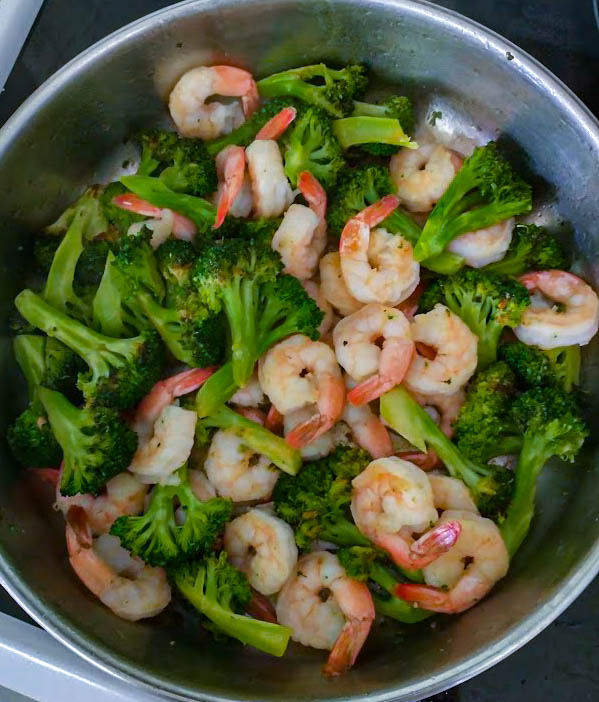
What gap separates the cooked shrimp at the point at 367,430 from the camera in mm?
1396

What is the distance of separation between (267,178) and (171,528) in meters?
0.65

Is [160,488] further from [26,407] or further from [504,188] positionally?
[504,188]

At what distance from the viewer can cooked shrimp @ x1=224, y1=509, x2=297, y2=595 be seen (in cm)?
131

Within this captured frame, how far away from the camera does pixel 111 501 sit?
1391 mm

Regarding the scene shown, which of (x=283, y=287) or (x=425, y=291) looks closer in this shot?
(x=283, y=287)

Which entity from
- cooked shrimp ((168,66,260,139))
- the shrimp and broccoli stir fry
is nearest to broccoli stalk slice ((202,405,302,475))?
the shrimp and broccoli stir fry

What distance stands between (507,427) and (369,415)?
25 cm

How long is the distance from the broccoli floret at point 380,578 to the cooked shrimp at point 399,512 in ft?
0.13

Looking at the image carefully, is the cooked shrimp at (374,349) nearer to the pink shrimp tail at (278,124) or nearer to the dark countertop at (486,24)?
the pink shrimp tail at (278,124)

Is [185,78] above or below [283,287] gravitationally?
above

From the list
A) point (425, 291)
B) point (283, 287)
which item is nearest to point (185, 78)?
point (283, 287)

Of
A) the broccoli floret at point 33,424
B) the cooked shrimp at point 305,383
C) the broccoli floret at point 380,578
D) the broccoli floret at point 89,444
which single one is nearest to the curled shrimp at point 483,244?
the cooked shrimp at point 305,383

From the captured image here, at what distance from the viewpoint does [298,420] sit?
1375 mm

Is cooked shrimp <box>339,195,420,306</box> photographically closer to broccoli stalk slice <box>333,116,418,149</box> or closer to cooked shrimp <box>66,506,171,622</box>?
broccoli stalk slice <box>333,116,418,149</box>
